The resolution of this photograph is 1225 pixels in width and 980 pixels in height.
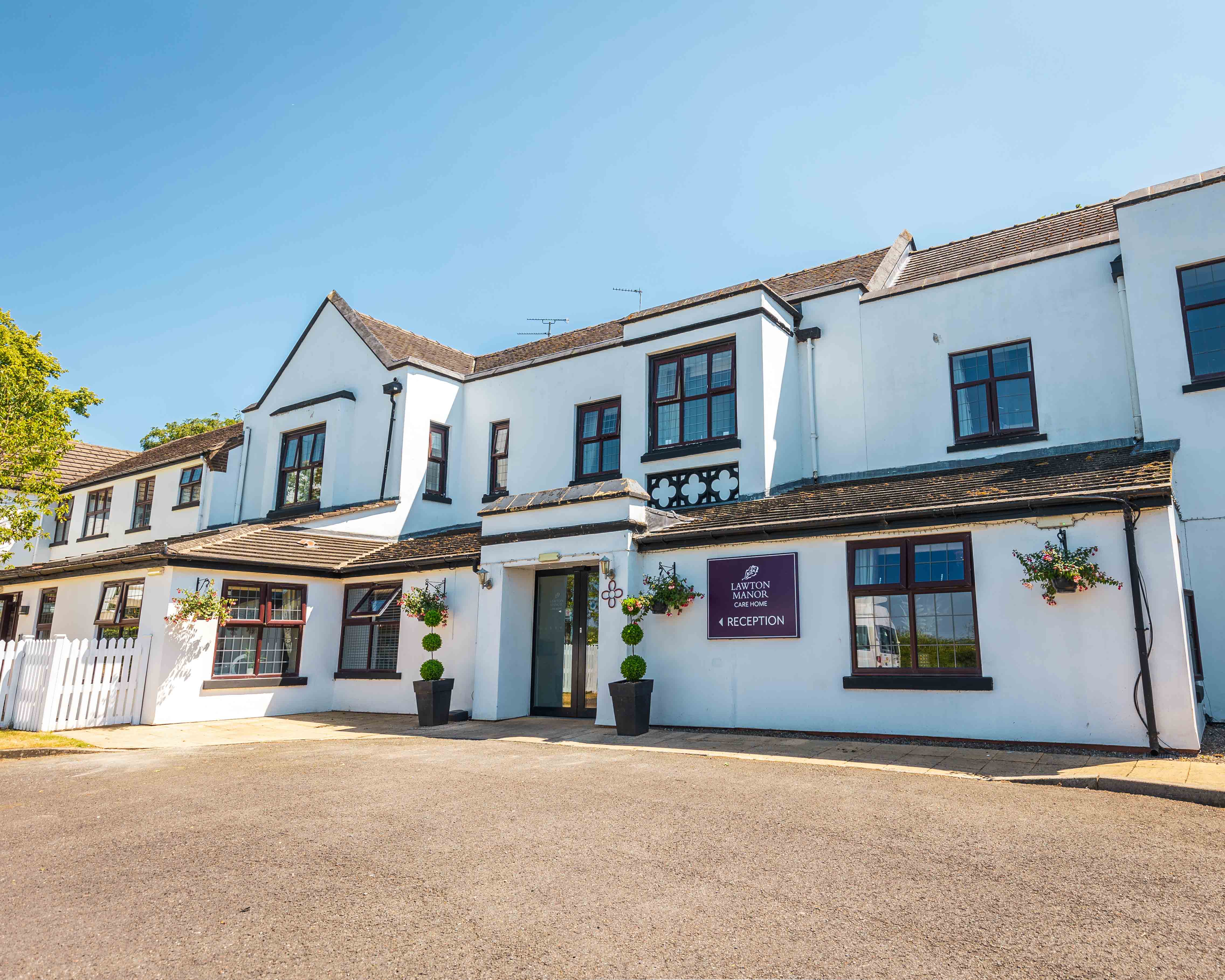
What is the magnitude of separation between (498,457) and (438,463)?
1684mm

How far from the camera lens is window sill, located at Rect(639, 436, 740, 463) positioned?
49.5ft

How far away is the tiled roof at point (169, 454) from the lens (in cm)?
2438

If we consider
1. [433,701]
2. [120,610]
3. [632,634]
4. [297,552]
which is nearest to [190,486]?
[120,610]

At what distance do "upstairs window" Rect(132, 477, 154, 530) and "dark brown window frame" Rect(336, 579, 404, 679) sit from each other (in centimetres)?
1237

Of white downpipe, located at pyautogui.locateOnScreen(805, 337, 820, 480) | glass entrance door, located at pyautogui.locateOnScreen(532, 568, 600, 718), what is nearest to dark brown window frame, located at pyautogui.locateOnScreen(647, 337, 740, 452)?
white downpipe, located at pyautogui.locateOnScreen(805, 337, 820, 480)

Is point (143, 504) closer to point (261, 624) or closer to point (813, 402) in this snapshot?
point (261, 624)

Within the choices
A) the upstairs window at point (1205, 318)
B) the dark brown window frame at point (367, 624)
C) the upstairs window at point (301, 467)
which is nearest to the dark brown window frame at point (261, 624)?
the dark brown window frame at point (367, 624)

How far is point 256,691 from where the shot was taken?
1520 cm

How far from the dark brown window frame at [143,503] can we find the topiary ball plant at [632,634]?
64.1 ft

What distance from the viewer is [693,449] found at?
51.1ft

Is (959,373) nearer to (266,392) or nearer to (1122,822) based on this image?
(1122,822)

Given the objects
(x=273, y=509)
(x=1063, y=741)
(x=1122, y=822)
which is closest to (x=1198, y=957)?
(x=1122, y=822)

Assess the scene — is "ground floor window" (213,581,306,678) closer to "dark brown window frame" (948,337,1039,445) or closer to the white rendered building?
the white rendered building

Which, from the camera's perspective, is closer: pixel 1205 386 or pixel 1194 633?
pixel 1194 633
